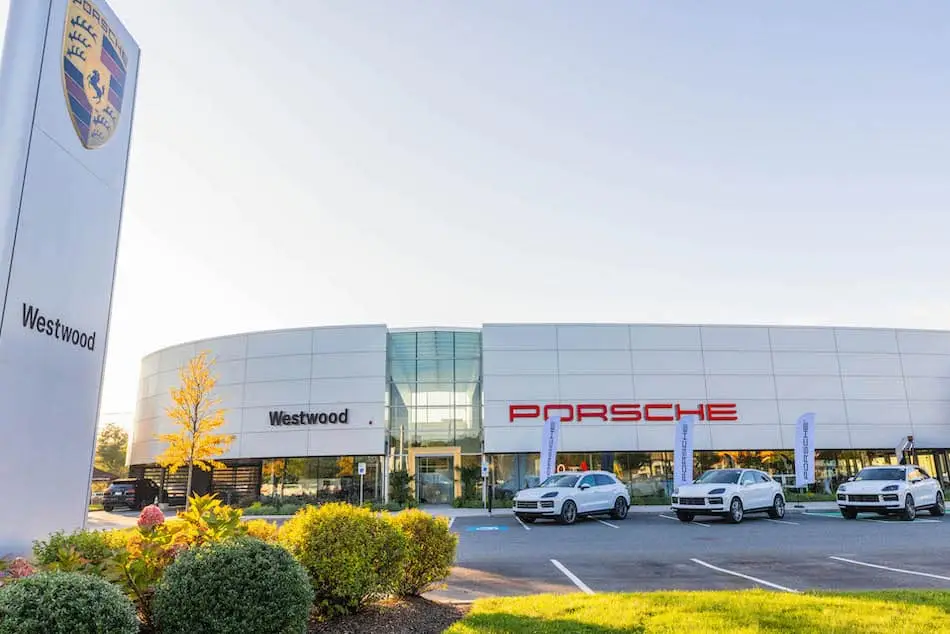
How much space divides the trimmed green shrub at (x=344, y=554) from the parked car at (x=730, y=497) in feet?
48.7

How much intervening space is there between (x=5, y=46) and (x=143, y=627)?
5.04 metres

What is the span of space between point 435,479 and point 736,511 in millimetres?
15693

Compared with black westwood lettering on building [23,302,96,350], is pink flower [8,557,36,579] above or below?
below

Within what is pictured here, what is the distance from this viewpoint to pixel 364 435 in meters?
30.3

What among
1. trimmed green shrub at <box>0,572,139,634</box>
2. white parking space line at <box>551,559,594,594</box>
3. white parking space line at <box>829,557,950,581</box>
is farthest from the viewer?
white parking space line at <box>829,557,950,581</box>

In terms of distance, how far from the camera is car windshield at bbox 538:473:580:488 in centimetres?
2081

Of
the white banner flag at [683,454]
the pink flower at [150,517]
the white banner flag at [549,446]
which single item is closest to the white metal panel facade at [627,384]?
the white banner flag at [549,446]

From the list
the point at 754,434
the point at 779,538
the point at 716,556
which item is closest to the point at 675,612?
the point at 716,556

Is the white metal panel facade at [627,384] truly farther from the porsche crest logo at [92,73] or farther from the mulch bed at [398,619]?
the porsche crest logo at [92,73]

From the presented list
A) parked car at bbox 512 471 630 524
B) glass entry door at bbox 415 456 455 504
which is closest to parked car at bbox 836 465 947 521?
parked car at bbox 512 471 630 524

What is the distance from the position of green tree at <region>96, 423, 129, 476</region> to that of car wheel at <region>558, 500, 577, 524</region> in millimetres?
79018

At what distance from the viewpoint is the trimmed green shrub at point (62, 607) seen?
3.50m

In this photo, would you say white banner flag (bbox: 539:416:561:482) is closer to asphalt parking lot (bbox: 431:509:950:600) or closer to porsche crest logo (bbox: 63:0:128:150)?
asphalt parking lot (bbox: 431:509:950:600)

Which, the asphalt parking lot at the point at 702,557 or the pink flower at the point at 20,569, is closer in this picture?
the pink flower at the point at 20,569
